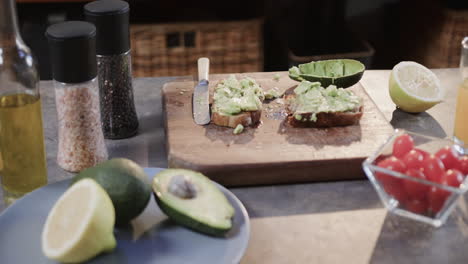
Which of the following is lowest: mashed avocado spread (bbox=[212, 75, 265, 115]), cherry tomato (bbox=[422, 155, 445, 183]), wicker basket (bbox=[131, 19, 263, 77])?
wicker basket (bbox=[131, 19, 263, 77])

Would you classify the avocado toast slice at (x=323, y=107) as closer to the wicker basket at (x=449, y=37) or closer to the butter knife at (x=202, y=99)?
the butter knife at (x=202, y=99)

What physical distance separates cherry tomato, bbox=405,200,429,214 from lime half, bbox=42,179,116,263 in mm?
506

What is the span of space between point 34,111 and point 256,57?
1663 mm

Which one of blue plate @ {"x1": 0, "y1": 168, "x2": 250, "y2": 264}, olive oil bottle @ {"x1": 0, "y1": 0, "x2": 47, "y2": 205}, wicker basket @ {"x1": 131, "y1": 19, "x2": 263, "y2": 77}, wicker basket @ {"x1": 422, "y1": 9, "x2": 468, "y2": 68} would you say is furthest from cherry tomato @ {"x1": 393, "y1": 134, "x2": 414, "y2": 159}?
wicker basket @ {"x1": 422, "y1": 9, "x2": 468, "y2": 68}

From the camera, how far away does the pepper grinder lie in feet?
4.64

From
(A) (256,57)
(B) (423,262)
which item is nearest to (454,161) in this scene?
(B) (423,262)

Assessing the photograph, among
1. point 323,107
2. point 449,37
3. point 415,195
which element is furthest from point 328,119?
point 449,37

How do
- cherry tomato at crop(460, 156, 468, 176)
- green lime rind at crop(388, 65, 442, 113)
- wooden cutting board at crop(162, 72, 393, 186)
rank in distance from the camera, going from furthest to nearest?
green lime rind at crop(388, 65, 442, 113) → wooden cutting board at crop(162, 72, 393, 186) → cherry tomato at crop(460, 156, 468, 176)

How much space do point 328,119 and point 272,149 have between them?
166 mm

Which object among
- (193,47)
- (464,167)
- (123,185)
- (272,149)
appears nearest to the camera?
(123,185)

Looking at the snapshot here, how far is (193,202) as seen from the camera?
113 cm

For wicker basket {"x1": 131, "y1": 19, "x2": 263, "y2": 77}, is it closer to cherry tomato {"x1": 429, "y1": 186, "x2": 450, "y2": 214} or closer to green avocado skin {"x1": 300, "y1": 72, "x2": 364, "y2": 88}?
green avocado skin {"x1": 300, "y1": 72, "x2": 364, "y2": 88}

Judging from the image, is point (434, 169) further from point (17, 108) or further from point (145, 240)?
point (17, 108)

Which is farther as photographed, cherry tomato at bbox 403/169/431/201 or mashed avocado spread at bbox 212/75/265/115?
mashed avocado spread at bbox 212/75/265/115
